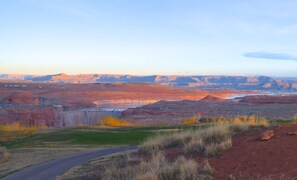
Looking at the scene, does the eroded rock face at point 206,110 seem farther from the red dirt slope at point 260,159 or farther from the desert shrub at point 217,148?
the red dirt slope at point 260,159

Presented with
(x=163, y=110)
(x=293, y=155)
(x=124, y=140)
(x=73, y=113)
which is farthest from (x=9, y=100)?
(x=293, y=155)

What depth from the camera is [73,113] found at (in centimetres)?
7950

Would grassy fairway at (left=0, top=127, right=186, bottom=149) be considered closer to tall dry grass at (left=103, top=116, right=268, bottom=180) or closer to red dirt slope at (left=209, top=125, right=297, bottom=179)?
tall dry grass at (left=103, top=116, right=268, bottom=180)

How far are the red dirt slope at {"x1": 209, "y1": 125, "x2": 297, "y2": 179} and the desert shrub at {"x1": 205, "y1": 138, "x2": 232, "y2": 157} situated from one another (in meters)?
0.18

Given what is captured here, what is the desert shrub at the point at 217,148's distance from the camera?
13.2m

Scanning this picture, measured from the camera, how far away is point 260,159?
11758mm

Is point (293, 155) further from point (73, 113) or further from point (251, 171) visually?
point (73, 113)

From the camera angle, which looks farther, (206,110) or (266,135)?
(206,110)

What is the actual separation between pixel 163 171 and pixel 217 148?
7.59 feet

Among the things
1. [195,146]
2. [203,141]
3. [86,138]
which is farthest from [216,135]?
[86,138]

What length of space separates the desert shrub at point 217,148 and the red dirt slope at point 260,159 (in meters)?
0.18

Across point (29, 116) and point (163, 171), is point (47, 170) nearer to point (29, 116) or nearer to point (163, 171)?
point (163, 171)

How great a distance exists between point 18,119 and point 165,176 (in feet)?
216

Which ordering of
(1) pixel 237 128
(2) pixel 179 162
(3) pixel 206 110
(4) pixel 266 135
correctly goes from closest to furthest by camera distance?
(2) pixel 179 162
(4) pixel 266 135
(1) pixel 237 128
(3) pixel 206 110
